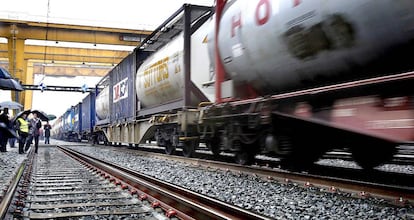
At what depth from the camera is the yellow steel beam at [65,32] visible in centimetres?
2645

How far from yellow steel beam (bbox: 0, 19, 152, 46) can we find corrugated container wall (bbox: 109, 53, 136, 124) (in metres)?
11.3

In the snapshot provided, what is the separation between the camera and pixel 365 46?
13.3 feet

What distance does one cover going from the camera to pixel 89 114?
24953 millimetres

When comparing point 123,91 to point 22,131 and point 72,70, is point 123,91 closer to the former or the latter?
point 22,131

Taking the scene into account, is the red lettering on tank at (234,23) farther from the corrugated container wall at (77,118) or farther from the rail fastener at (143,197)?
the corrugated container wall at (77,118)

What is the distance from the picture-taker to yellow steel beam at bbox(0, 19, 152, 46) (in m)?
26.5

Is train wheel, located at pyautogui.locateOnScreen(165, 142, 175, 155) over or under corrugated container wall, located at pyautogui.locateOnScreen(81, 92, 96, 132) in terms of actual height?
under

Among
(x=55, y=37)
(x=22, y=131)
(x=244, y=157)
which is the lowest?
(x=244, y=157)

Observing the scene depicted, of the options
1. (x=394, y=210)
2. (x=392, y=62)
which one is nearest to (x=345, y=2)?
(x=392, y=62)

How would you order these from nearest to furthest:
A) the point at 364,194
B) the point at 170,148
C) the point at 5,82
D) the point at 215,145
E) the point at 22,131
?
the point at 364,194, the point at 215,145, the point at 5,82, the point at 170,148, the point at 22,131

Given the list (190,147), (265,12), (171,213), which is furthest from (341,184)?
(190,147)

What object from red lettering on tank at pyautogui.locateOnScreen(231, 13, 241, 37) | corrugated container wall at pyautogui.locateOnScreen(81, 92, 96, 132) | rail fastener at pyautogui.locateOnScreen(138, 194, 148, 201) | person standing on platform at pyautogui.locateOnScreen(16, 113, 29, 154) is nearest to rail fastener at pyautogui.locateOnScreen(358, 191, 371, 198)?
rail fastener at pyautogui.locateOnScreen(138, 194, 148, 201)

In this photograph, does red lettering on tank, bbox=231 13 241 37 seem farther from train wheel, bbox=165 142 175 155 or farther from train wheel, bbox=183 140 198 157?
train wheel, bbox=165 142 175 155

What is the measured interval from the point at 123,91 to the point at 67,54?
20.6 metres
